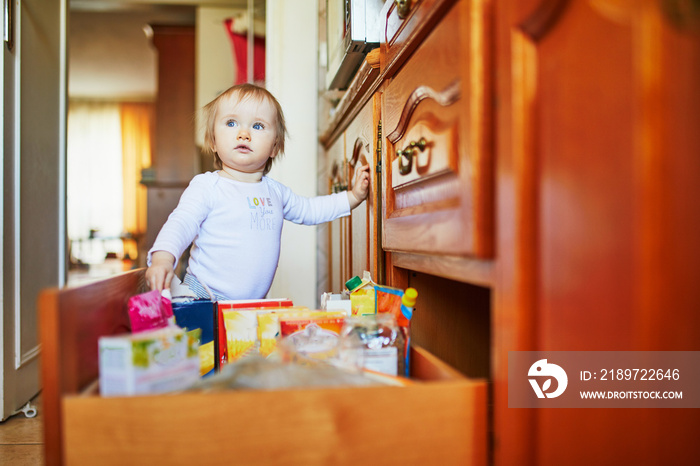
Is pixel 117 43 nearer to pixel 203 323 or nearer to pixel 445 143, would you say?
pixel 203 323

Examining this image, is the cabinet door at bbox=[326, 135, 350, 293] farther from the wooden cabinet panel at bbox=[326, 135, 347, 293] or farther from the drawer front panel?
the drawer front panel

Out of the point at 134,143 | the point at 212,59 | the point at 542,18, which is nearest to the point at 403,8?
the point at 542,18

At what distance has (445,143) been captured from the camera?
743mm

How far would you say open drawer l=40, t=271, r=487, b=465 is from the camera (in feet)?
1.77

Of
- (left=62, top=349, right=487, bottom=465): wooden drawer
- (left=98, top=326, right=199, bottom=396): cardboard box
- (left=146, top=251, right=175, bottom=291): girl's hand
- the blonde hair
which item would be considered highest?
the blonde hair

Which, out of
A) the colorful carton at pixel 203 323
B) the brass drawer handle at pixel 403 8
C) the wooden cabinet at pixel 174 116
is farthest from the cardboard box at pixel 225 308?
the wooden cabinet at pixel 174 116

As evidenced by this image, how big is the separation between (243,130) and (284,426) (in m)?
0.95

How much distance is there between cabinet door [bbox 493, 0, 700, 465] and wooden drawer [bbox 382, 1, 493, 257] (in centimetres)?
4

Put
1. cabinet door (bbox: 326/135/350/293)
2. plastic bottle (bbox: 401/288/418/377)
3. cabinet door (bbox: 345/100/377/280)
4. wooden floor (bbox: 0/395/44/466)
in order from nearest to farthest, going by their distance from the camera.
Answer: plastic bottle (bbox: 401/288/418/377)
wooden floor (bbox: 0/395/44/466)
cabinet door (bbox: 345/100/377/280)
cabinet door (bbox: 326/135/350/293)

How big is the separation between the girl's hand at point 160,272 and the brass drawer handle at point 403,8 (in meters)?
0.63

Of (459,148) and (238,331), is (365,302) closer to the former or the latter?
(238,331)

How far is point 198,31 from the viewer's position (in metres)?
4.22

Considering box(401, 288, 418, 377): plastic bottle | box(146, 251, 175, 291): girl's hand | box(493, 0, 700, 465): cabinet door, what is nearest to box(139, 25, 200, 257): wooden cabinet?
box(146, 251, 175, 291): girl's hand

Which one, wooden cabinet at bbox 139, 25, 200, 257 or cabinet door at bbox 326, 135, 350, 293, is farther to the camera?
wooden cabinet at bbox 139, 25, 200, 257
